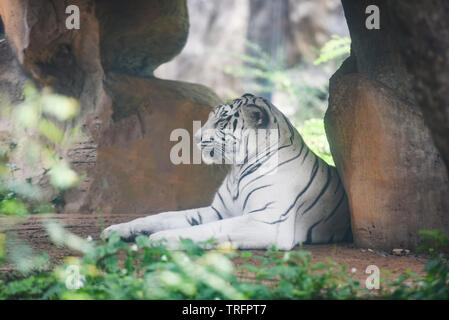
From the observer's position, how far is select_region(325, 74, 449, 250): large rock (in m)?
3.81

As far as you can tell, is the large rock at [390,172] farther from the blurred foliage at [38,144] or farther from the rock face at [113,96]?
the blurred foliage at [38,144]

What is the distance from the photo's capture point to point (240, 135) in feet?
13.8

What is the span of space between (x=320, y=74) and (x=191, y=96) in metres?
8.17

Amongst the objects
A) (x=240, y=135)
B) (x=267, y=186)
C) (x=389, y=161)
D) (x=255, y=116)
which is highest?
(x=255, y=116)

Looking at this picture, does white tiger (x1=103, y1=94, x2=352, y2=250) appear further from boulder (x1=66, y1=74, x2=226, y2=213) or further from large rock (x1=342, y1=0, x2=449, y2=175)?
large rock (x1=342, y1=0, x2=449, y2=175)

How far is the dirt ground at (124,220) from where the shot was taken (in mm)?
3342

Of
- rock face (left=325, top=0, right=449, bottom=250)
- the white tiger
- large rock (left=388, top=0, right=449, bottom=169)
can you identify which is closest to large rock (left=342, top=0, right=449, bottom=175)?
large rock (left=388, top=0, right=449, bottom=169)

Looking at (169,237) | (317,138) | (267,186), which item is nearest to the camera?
(169,237)

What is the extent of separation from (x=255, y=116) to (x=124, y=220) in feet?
5.07

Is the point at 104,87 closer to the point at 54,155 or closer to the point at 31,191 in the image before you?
the point at 54,155

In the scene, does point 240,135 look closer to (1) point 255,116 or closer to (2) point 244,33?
(1) point 255,116

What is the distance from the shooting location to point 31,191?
510cm

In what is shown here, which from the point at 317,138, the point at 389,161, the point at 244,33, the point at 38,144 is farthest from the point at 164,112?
the point at 244,33

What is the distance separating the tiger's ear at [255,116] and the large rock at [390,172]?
0.68 meters
